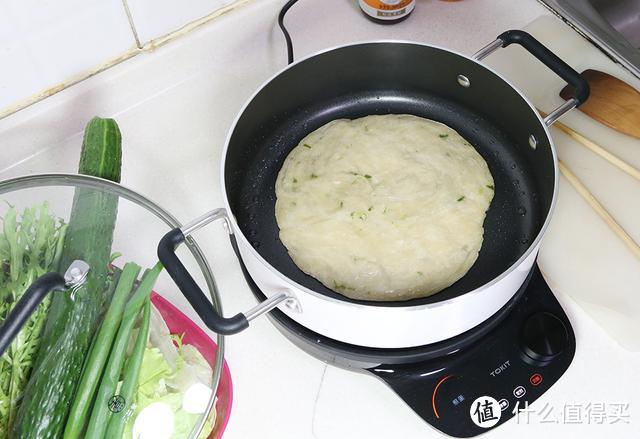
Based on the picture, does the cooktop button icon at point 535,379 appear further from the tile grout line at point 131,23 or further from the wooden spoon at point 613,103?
the tile grout line at point 131,23

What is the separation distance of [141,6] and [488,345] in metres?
0.69

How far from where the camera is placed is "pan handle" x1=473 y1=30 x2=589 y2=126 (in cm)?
91

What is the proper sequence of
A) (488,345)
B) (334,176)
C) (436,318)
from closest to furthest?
(436,318) < (488,345) < (334,176)

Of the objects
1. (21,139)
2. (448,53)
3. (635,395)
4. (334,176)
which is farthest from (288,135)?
(635,395)

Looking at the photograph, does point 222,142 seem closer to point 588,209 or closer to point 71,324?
point 71,324

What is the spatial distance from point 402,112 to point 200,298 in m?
0.49

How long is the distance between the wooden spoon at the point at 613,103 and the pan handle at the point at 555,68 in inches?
6.1

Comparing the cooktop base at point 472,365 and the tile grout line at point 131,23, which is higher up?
the tile grout line at point 131,23

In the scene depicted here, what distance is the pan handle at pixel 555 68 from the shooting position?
2.99 feet

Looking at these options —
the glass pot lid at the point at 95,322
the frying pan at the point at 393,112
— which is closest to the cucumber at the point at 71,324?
the glass pot lid at the point at 95,322

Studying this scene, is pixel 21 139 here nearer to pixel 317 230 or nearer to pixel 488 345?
pixel 317 230

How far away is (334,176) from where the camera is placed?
98cm

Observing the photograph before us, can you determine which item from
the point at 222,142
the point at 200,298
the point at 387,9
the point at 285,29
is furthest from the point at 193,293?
the point at 387,9

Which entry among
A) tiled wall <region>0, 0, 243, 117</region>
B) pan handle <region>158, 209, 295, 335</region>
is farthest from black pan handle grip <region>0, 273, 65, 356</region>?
tiled wall <region>0, 0, 243, 117</region>
